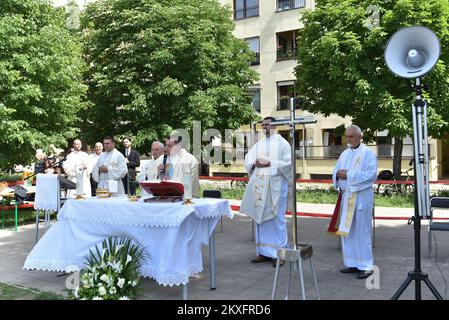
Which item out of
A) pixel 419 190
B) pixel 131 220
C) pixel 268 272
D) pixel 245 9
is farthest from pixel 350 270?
pixel 245 9

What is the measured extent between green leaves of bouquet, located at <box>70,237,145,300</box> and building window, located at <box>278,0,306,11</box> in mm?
27546

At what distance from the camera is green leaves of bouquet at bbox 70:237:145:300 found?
479cm

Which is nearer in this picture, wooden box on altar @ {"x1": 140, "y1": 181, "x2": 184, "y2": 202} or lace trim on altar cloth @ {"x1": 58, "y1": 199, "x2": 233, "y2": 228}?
lace trim on altar cloth @ {"x1": 58, "y1": 199, "x2": 233, "y2": 228}

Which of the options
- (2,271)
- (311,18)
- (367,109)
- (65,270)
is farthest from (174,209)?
(311,18)

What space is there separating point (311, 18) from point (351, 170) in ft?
42.4

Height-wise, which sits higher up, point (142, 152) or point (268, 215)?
point (142, 152)

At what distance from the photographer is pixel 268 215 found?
711 centimetres

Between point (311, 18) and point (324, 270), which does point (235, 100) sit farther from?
point (324, 270)

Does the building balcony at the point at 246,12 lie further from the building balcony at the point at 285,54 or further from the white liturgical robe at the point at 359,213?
the white liturgical robe at the point at 359,213

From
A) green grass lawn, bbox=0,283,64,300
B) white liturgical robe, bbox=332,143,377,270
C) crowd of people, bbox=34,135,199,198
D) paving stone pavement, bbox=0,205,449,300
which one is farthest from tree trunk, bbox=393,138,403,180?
green grass lawn, bbox=0,283,64,300

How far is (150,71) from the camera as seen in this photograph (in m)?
18.2

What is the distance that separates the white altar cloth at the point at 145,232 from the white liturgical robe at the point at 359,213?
181 centimetres

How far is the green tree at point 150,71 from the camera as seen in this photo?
695 inches

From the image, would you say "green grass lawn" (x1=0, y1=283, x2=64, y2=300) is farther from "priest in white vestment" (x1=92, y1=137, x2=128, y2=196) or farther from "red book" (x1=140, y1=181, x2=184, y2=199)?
"priest in white vestment" (x1=92, y1=137, x2=128, y2=196)
